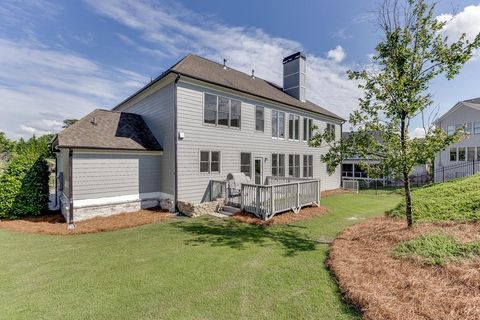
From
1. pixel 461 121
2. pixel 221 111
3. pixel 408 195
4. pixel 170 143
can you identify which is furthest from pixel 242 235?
pixel 461 121

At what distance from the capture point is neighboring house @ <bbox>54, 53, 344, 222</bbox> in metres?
9.48

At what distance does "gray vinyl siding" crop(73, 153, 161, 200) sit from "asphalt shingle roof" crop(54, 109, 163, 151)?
457mm

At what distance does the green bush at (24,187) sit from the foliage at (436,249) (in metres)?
13.5

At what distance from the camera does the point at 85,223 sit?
874cm

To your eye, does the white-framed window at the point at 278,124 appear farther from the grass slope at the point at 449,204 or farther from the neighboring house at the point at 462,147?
the neighboring house at the point at 462,147

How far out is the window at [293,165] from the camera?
16194 mm

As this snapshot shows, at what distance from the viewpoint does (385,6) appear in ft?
21.7

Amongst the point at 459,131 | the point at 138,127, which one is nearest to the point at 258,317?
the point at 459,131

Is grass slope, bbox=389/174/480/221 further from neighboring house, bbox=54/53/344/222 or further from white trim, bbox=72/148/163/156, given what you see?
white trim, bbox=72/148/163/156

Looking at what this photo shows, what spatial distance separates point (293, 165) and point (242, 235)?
10070mm

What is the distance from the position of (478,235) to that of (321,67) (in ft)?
43.5

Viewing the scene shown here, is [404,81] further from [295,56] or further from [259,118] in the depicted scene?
A: [295,56]

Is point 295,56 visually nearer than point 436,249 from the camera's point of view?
No

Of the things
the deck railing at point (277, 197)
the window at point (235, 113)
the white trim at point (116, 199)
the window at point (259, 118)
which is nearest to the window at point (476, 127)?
the deck railing at point (277, 197)
